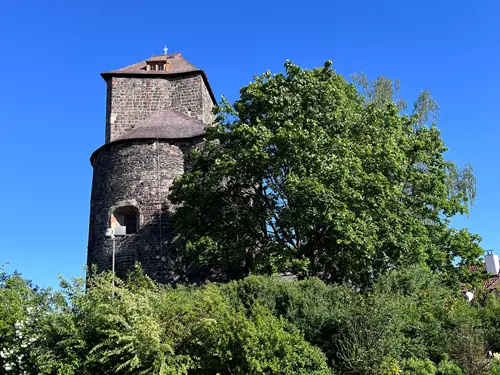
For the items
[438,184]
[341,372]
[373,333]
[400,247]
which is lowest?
[341,372]

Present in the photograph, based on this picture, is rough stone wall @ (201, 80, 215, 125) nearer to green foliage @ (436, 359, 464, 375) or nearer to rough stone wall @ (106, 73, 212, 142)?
rough stone wall @ (106, 73, 212, 142)

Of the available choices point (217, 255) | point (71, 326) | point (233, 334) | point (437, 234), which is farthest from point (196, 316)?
point (437, 234)

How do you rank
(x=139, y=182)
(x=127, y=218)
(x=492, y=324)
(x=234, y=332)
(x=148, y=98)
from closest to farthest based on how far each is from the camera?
(x=234, y=332) < (x=492, y=324) < (x=139, y=182) < (x=127, y=218) < (x=148, y=98)

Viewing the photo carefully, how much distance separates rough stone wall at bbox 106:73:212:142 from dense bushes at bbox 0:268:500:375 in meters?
15.5

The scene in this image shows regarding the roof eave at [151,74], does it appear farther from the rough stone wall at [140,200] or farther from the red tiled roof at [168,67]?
the rough stone wall at [140,200]

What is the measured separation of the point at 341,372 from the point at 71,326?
567 centimetres

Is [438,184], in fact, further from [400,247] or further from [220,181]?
[220,181]

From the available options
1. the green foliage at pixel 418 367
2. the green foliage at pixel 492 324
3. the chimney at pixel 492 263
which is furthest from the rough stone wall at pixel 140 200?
the chimney at pixel 492 263

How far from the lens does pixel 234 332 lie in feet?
36.3

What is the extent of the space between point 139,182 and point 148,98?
6137 millimetres

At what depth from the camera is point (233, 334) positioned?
11.0 meters

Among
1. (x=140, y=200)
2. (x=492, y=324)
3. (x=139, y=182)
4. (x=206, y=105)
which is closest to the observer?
(x=492, y=324)

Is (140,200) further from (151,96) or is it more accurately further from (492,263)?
(492,263)

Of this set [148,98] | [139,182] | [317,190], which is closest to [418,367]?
[317,190]
